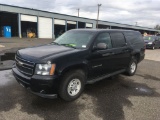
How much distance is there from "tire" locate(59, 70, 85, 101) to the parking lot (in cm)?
20

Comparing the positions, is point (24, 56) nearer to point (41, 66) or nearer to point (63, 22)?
point (41, 66)

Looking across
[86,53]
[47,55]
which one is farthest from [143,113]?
[47,55]

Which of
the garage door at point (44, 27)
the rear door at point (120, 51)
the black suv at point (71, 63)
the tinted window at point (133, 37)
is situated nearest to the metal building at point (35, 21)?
the garage door at point (44, 27)

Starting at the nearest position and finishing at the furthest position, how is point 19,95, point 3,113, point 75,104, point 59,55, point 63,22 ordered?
1. point 3,113
2. point 59,55
3. point 75,104
4. point 19,95
5. point 63,22

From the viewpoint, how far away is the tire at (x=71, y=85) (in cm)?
396

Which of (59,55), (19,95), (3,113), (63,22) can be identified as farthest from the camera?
(63,22)

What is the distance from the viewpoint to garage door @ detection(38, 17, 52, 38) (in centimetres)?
3521

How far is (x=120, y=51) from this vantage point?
575 cm

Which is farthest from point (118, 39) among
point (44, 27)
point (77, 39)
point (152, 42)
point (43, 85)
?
point (44, 27)

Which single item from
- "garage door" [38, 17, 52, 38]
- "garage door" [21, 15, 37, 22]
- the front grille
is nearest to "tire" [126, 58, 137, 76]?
the front grille

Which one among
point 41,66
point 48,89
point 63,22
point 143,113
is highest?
point 63,22

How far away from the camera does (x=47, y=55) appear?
3.93 metres

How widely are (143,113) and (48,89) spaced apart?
2229mm

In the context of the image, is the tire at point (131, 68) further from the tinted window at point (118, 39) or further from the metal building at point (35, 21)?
the metal building at point (35, 21)
